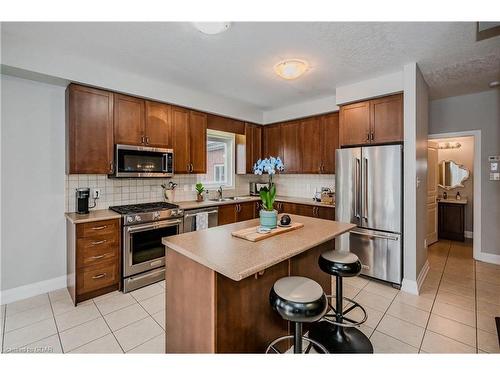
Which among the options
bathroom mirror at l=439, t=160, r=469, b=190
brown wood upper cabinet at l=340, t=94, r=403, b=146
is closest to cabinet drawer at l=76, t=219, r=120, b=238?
brown wood upper cabinet at l=340, t=94, r=403, b=146

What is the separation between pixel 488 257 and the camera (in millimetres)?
3795

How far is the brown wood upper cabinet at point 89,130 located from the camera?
8.98ft

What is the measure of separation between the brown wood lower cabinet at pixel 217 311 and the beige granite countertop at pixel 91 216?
4.67ft

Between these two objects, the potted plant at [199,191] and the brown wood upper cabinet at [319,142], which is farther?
the potted plant at [199,191]

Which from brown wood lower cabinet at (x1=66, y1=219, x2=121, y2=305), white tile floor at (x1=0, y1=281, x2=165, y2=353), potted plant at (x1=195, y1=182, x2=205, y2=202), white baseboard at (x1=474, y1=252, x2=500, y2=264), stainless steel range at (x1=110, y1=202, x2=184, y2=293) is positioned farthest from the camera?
potted plant at (x1=195, y1=182, x2=205, y2=202)

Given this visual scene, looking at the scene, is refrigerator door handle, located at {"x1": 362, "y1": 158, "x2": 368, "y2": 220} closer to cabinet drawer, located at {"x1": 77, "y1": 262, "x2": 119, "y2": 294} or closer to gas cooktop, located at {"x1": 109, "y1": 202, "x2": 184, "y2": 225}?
gas cooktop, located at {"x1": 109, "y1": 202, "x2": 184, "y2": 225}

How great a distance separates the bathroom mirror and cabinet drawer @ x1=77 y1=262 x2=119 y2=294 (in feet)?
21.3

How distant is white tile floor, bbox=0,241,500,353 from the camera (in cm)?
194

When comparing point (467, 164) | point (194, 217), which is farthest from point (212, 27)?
point (467, 164)

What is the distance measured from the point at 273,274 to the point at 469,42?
9.55ft

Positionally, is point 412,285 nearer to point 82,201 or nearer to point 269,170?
point 269,170

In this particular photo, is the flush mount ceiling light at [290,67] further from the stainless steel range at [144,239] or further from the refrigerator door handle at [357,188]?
the stainless steel range at [144,239]

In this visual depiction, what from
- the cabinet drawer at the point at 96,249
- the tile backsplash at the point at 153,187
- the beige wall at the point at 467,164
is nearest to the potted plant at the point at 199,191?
the tile backsplash at the point at 153,187
